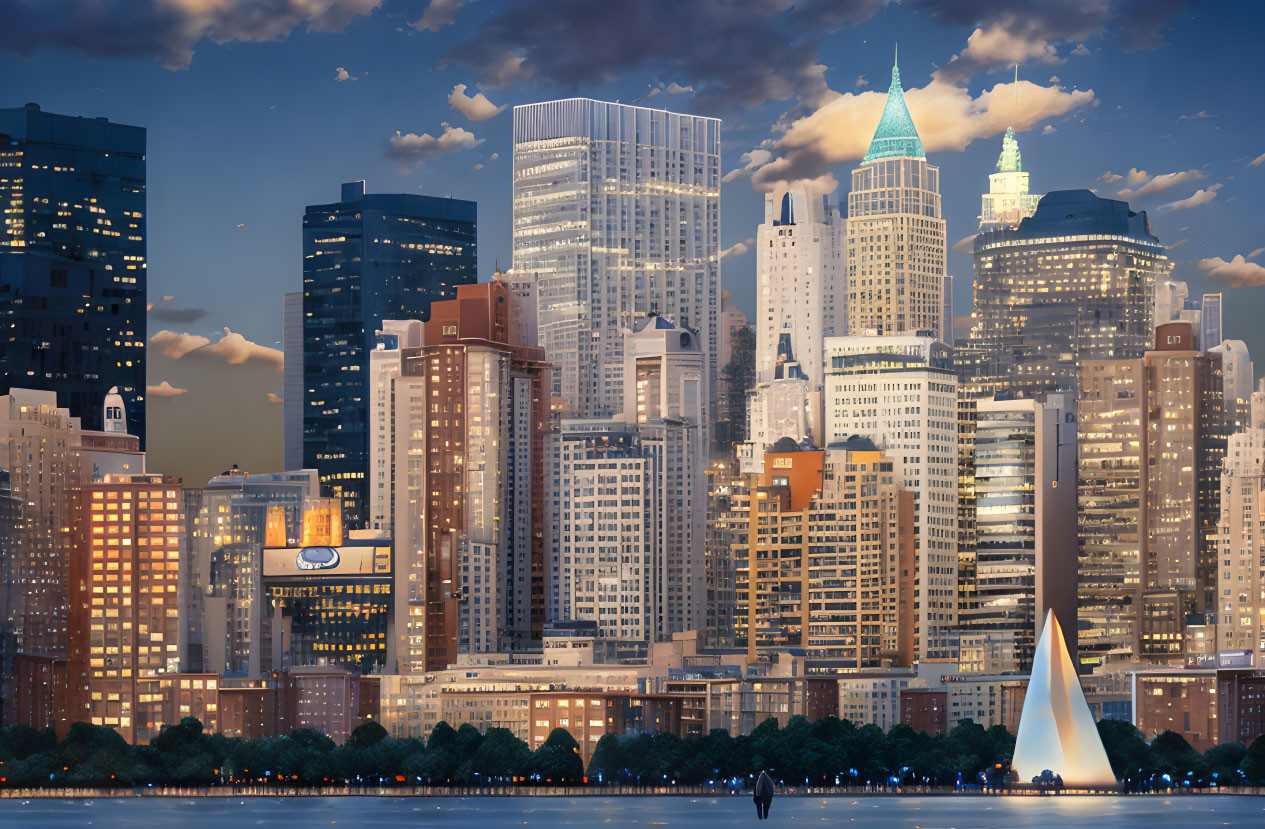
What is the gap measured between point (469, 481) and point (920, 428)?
28.9 m

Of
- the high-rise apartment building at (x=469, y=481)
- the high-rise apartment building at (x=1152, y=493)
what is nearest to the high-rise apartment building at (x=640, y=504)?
the high-rise apartment building at (x=469, y=481)

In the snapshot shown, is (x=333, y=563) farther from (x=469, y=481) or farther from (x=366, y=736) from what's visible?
(x=366, y=736)

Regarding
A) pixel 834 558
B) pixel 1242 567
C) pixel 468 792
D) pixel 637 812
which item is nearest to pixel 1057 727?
pixel 637 812

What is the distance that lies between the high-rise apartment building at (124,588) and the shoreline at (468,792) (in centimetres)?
1719

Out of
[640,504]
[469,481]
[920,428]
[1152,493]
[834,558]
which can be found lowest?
[834,558]

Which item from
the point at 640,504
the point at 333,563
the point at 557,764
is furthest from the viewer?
the point at 333,563

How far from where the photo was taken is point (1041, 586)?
178625mm

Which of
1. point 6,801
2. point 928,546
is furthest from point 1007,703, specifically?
point 6,801

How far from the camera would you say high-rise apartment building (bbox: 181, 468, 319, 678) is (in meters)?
175

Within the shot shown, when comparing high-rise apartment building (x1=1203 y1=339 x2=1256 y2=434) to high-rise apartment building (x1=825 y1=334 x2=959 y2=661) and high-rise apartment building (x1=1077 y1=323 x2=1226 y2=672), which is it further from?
high-rise apartment building (x1=825 y1=334 x2=959 y2=661)

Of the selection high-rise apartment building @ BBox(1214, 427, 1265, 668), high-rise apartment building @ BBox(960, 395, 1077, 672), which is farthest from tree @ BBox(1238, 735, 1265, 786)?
high-rise apartment building @ BBox(960, 395, 1077, 672)

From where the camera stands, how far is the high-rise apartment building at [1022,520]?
178 meters

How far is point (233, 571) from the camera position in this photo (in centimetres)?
18025

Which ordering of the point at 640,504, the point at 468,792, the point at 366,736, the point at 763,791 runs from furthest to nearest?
the point at 640,504, the point at 366,736, the point at 468,792, the point at 763,791
